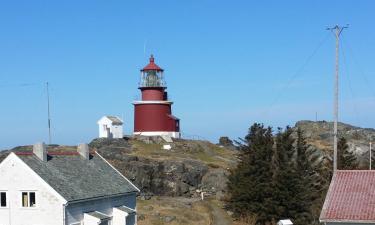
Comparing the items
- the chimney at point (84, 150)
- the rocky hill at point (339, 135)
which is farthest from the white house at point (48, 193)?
the rocky hill at point (339, 135)

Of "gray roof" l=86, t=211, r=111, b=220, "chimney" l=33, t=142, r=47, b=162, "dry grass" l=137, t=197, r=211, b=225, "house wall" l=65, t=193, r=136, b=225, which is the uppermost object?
"chimney" l=33, t=142, r=47, b=162

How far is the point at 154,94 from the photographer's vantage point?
269ft

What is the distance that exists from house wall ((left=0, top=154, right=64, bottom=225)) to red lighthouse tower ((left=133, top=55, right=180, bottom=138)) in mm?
46308

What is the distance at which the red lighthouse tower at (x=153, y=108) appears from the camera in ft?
267

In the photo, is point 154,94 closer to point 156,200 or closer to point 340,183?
point 156,200

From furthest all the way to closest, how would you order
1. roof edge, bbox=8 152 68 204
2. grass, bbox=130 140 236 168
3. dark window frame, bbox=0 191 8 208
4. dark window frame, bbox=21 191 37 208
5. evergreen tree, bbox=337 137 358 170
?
1. grass, bbox=130 140 236 168
2. evergreen tree, bbox=337 137 358 170
3. dark window frame, bbox=0 191 8 208
4. dark window frame, bbox=21 191 37 208
5. roof edge, bbox=8 152 68 204

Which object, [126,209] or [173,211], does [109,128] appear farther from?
[126,209]

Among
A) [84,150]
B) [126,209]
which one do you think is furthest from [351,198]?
[84,150]

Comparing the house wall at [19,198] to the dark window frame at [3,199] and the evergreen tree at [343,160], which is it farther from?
the evergreen tree at [343,160]

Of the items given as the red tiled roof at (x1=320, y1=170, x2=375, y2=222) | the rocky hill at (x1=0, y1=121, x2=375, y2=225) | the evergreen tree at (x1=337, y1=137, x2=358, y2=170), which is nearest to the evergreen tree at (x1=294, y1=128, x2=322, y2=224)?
the rocky hill at (x1=0, y1=121, x2=375, y2=225)

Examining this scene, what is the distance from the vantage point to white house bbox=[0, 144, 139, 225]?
34312 millimetres

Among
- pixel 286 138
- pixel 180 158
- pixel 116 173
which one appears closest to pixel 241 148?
pixel 286 138

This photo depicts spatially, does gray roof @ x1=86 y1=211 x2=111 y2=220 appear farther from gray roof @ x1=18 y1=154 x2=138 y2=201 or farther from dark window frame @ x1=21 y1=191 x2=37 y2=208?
dark window frame @ x1=21 y1=191 x2=37 y2=208

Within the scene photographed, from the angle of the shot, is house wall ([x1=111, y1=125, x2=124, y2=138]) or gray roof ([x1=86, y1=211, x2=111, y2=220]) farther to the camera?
Result: house wall ([x1=111, y1=125, x2=124, y2=138])
